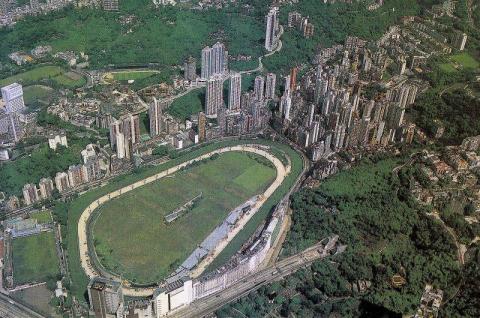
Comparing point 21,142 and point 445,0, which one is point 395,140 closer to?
point 445,0

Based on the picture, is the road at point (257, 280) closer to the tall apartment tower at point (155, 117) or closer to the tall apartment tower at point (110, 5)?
the tall apartment tower at point (155, 117)

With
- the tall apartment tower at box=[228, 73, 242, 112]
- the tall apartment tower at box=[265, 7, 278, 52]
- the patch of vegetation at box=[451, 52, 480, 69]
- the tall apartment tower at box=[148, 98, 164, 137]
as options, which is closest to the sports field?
the tall apartment tower at box=[148, 98, 164, 137]

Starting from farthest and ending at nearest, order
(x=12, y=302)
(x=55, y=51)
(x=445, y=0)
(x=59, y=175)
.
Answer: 1. (x=445, y=0)
2. (x=55, y=51)
3. (x=59, y=175)
4. (x=12, y=302)

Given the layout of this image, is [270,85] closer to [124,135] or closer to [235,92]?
[235,92]

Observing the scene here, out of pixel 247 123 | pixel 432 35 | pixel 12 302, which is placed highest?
pixel 432 35

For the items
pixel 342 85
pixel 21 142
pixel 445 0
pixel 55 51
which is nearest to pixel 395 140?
pixel 342 85

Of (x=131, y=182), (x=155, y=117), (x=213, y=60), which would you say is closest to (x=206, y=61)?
(x=213, y=60)

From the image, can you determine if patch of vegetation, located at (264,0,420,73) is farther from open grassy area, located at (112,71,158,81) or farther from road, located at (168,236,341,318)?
road, located at (168,236,341,318)
